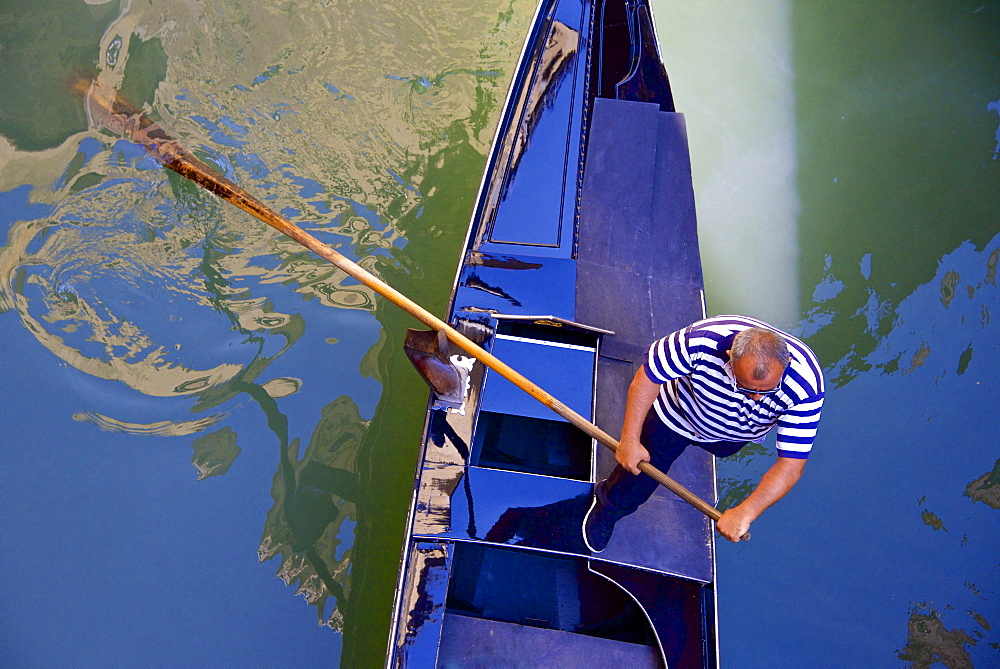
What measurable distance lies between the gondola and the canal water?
49 centimetres

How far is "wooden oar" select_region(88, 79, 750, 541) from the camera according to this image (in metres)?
1.90

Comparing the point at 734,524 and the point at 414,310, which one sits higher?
the point at 414,310

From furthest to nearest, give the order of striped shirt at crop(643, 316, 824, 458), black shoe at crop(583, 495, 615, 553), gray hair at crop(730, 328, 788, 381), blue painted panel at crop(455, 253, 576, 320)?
blue painted panel at crop(455, 253, 576, 320), black shoe at crop(583, 495, 615, 553), striped shirt at crop(643, 316, 824, 458), gray hair at crop(730, 328, 788, 381)

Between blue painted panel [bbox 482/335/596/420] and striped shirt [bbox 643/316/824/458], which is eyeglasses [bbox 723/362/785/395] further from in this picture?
blue painted panel [bbox 482/335/596/420]

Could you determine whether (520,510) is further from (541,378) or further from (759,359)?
(759,359)

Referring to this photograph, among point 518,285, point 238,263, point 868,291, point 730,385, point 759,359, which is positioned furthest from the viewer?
point 868,291

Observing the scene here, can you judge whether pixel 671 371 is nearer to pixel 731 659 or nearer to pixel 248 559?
pixel 731 659

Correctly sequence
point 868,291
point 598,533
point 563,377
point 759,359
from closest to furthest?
point 759,359, point 598,533, point 563,377, point 868,291

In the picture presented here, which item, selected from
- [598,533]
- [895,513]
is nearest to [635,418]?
[598,533]

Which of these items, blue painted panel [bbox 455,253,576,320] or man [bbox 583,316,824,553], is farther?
blue painted panel [bbox 455,253,576,320]

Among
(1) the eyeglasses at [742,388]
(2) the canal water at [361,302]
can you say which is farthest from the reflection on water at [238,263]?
(1) the eyeglasses at [742,388]

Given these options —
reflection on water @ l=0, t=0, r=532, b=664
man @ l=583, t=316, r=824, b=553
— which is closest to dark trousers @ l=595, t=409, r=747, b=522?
man @ l=583, t=316, r=824, b=553

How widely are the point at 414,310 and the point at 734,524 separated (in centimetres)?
121

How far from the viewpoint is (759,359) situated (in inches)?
52.5
